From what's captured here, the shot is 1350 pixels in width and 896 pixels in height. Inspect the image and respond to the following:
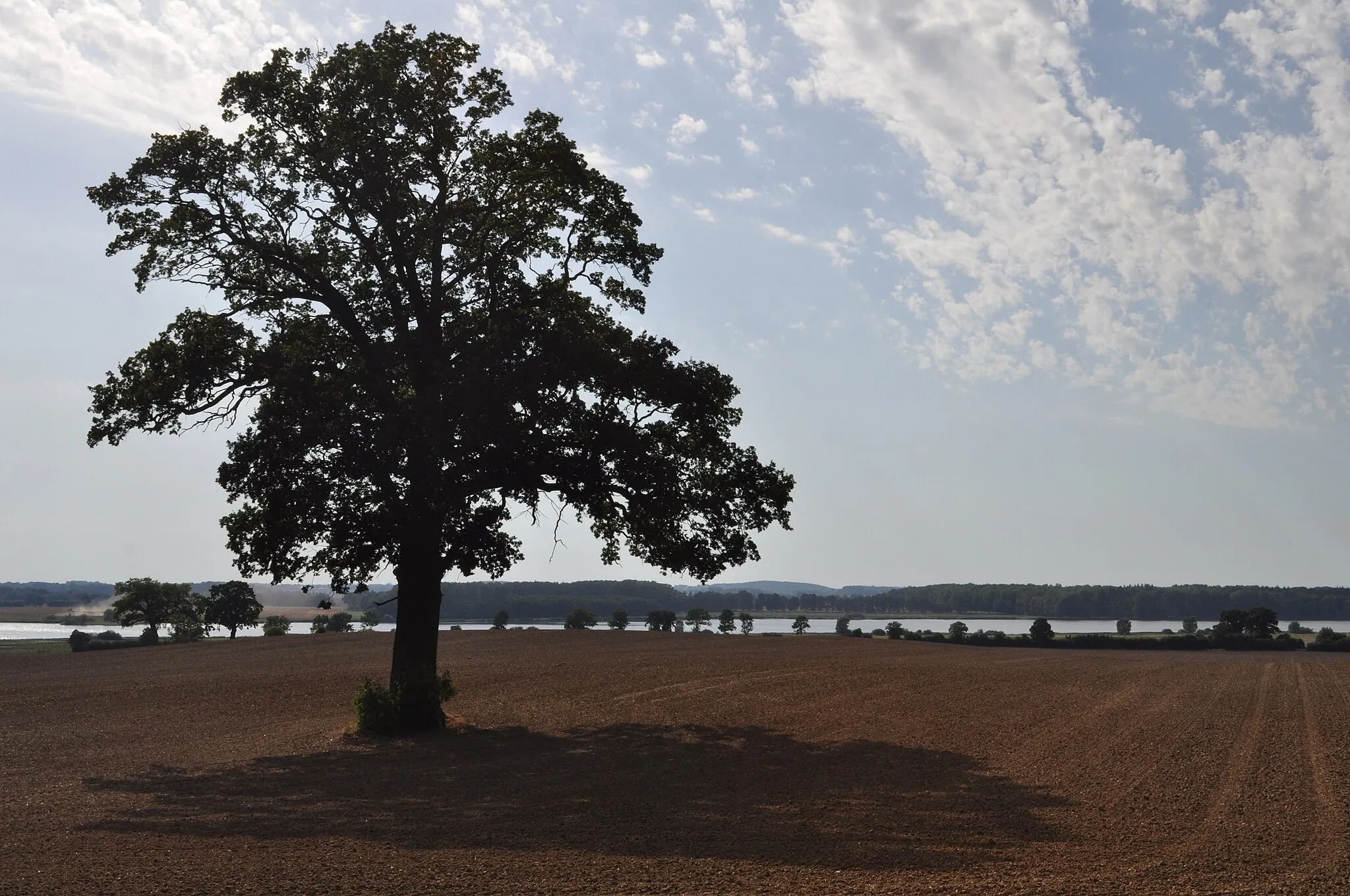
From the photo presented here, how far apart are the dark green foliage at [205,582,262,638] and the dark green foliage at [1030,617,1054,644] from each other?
45.6 meters

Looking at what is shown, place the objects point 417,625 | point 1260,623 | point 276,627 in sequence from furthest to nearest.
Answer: point 1260,623, point 276,627, point 417,625

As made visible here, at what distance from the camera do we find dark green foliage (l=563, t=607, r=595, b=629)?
66444mm

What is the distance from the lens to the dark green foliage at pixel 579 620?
66.4m

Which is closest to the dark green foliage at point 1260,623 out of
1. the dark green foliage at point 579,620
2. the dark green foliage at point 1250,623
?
the dark green foliage at point 1250,623

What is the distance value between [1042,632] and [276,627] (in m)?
43.4

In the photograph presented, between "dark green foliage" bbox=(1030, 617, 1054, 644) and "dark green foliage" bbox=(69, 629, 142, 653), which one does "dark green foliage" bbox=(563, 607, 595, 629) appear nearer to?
"dark green foliage" bbox=(69, 629, 142, 653)

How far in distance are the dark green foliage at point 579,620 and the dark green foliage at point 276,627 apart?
52.8 ft

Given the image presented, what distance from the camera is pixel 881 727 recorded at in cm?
2083

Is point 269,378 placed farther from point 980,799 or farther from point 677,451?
point 980,799

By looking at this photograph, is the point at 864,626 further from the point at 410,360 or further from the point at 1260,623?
the point at 410,360

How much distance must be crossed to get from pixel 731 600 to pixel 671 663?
419 feet

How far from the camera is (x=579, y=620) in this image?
6669cm

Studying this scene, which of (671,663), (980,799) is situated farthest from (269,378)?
(671,663)

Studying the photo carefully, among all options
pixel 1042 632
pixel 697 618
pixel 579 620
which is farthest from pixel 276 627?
pixel 1042 632
